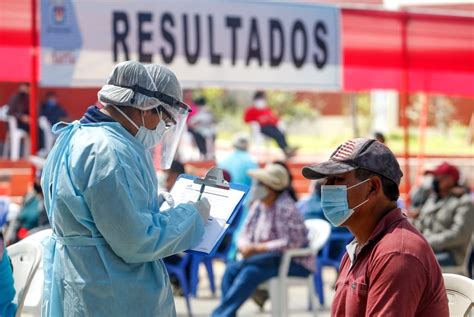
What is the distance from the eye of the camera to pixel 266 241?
809 centimetres

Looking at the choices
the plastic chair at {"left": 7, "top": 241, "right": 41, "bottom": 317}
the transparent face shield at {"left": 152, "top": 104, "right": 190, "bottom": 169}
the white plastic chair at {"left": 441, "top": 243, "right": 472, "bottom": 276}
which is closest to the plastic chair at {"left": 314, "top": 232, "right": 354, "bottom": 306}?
the white plastic chair at {"left": 441, "top": 243, "right": 472, "bottom": 276}

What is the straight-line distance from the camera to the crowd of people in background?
3.24 meters

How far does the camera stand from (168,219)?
12.2 ft

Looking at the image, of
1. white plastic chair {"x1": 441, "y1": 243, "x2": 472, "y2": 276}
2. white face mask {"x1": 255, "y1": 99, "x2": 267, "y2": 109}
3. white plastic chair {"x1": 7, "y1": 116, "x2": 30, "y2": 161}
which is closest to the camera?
white plastic chair {"x1": 441, "y1": 243, "x2": 472, "y2": 276}

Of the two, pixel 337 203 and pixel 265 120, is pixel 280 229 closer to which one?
pixel 337 203

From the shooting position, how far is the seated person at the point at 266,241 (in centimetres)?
802

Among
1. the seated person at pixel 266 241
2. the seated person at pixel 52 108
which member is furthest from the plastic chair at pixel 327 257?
the seated person at pixel 52 108

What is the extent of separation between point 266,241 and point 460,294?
12.0 ft

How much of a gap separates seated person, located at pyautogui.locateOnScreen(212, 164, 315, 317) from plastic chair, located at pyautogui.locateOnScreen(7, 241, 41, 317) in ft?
8.58

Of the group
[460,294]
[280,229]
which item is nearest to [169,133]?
[460,294]

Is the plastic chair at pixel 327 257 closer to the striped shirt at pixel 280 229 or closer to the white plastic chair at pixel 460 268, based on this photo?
the white plastic chair at pixel 460 268

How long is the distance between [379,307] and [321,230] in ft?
17.7

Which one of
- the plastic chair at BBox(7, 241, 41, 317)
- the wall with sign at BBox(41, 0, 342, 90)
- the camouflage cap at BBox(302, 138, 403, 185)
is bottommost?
the plastic chair at BBox(7, 241, 41, 317)

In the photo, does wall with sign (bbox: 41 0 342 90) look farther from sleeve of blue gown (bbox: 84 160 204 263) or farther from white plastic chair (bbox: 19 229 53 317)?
sleeve of blue gown (bbox: 84 160 204 263)
